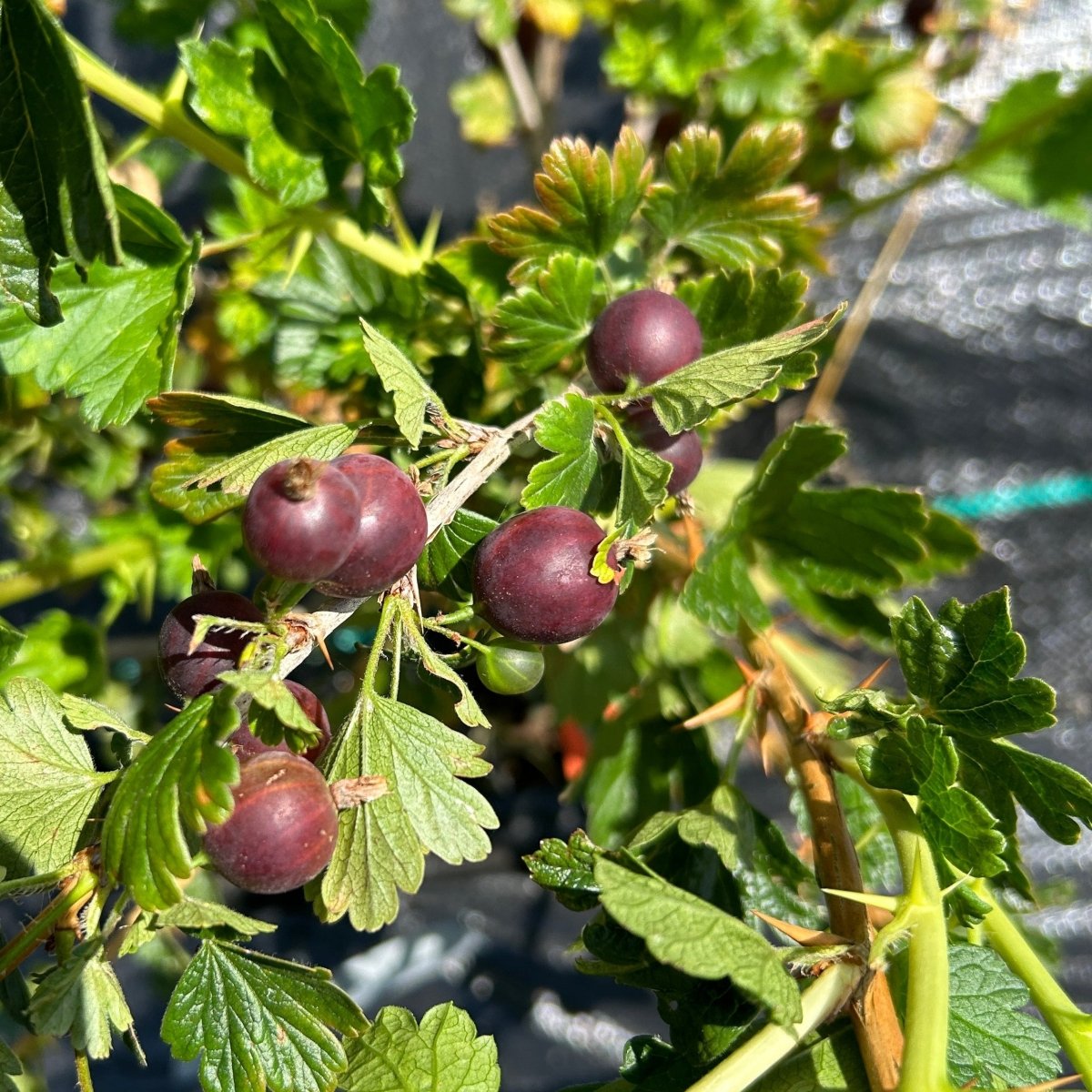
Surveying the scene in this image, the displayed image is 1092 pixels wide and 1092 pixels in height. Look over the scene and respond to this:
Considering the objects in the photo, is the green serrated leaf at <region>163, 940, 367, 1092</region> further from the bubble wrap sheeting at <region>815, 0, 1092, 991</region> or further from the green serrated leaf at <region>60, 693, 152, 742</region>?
the bubble wrap sheeting at <region>815, 0, 1092, 991</region>

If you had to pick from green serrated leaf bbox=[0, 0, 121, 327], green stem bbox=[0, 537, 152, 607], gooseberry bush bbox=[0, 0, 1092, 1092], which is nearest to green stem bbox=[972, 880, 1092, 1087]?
gooseberry bush bbox=[0, 0, 1092, 1092]

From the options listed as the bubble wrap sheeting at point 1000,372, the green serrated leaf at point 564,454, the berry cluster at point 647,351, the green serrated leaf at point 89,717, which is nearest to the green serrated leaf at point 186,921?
the green serrated leaf at point 89,717

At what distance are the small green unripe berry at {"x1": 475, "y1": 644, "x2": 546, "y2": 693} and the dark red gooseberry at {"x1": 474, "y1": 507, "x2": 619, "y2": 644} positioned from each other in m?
0.06

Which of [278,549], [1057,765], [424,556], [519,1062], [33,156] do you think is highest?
[33,156]

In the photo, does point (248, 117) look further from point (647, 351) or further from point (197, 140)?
point (647, 351)

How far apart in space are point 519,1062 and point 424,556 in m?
1.26

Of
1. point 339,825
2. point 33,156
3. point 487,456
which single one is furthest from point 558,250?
point 339,825

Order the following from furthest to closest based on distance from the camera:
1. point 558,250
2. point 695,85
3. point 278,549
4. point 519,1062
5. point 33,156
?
point 519,1062
point 695,85
point 558,250
point 33,156
point 278,549

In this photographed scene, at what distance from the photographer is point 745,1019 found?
0.62 metres

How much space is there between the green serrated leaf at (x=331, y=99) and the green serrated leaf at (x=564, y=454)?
33 cm

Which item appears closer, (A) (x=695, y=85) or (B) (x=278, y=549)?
(B) (x=278, y=549)

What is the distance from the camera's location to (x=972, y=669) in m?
0.63

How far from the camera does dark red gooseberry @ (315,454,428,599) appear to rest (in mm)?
526

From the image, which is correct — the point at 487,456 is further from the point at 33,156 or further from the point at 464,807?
the point at 33,156
